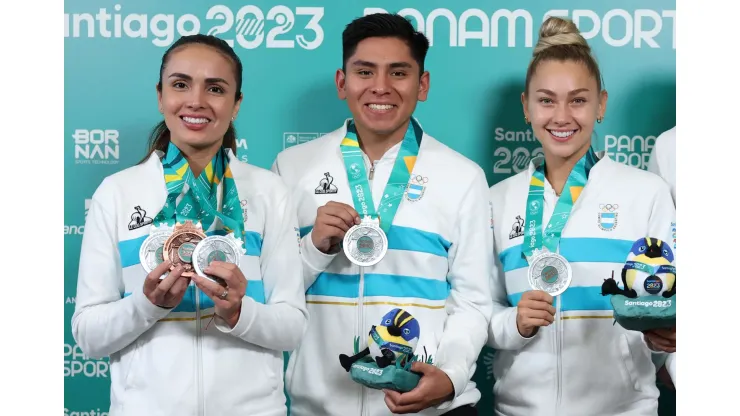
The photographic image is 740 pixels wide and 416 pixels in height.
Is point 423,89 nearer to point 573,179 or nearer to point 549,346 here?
point 573,179

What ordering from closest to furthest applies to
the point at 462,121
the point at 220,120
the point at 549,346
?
the point at 220,120 < the point at 549,346 < the point at 462,121

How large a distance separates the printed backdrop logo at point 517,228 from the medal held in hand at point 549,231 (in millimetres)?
31

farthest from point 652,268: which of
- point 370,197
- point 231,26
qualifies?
point 231,26

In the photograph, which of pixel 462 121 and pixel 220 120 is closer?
pixel 220 120

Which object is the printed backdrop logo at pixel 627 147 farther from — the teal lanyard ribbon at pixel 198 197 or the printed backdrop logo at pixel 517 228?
the teal lanyard ribbon at pixel 198 197

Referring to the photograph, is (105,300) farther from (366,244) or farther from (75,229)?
(75,229)

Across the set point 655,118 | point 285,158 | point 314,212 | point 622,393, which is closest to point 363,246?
point 314,212

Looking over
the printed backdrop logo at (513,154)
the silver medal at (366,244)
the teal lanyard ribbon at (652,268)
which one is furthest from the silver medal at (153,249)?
the printed backdrop logo at (513,154)

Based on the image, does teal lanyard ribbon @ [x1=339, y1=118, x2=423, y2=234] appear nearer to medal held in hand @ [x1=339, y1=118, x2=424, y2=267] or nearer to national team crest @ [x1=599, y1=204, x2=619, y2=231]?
medal held in hand @ [x1=339, y1=118, x2=424, y2=267]

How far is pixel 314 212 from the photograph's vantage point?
139 inches

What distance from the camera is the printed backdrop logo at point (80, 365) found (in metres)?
4.20

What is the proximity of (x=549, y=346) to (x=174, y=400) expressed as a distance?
1501 millimetres

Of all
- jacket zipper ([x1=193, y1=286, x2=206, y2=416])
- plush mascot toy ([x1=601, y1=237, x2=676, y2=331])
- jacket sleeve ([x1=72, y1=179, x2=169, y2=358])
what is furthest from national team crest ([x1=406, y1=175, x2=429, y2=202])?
jacket sleeve ([x1=72, y1=179, x2=169, y2=358])

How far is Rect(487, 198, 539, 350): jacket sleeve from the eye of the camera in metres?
3.39
